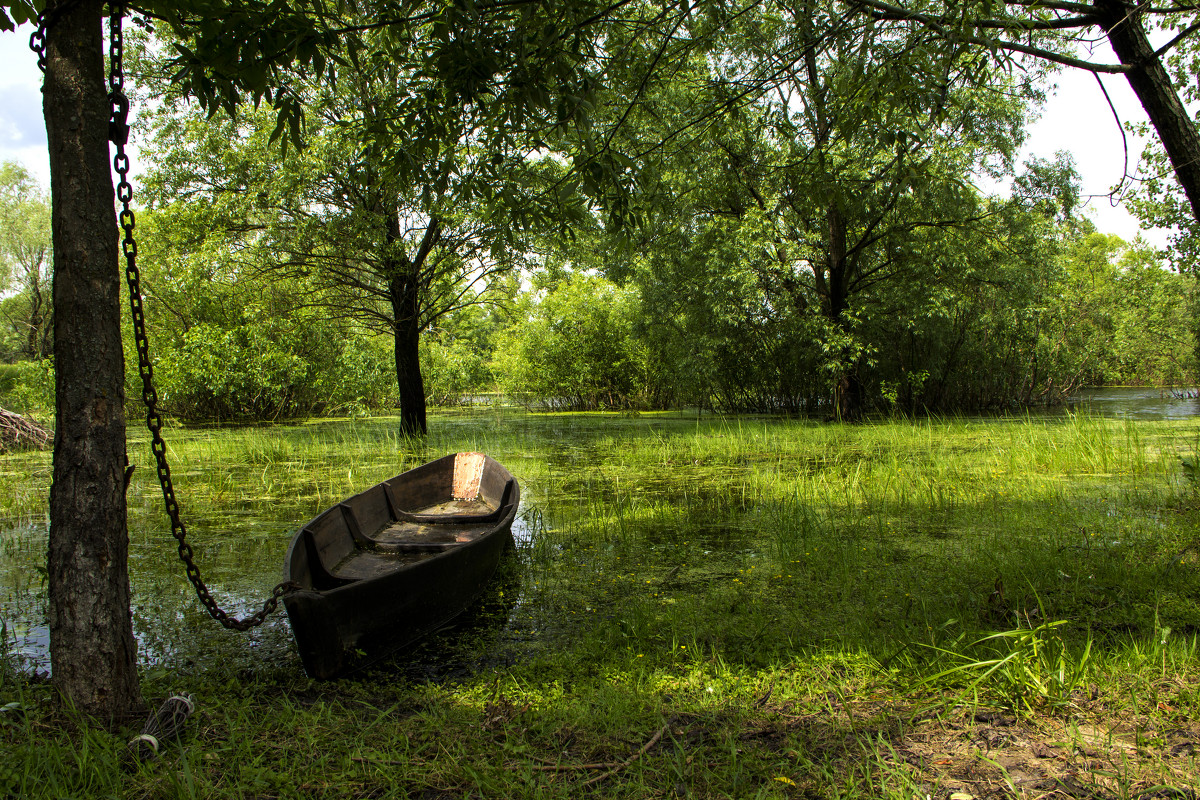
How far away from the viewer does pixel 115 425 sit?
2250 mm

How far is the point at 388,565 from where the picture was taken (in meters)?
4.10

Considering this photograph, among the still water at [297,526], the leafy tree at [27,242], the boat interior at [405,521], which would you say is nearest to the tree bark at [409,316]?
the still water at [297,526]

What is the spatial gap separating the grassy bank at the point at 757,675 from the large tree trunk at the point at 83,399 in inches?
8.9

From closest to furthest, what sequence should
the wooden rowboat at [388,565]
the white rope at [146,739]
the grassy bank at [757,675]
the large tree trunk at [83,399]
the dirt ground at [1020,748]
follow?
1. the dirt ground at [1020,748]
2. the grassy bank at [757,675]
3. the white rope at [146,739]
4. the large tree trunk at [83,399]
5. the wooden rowboat at [388,565]

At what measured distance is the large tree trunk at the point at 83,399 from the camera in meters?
2.18

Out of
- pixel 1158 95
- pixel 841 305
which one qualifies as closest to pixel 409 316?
pixel 841 305

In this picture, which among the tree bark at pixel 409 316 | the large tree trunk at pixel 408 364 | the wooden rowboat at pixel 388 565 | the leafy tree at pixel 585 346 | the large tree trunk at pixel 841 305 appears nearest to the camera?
the wooden rowboat at pixel 388 565

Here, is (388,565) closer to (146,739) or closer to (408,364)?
(146,739)

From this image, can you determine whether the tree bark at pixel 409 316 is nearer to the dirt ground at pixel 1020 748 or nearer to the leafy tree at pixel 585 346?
the leafy tree at pixel 585 346

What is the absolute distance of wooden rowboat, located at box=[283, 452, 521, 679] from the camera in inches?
108

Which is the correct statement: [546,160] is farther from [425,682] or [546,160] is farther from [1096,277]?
[1096,277]

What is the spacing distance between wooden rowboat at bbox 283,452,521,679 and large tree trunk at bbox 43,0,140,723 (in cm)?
62

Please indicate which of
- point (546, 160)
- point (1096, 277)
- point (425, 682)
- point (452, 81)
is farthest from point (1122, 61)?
point (1096, 277)

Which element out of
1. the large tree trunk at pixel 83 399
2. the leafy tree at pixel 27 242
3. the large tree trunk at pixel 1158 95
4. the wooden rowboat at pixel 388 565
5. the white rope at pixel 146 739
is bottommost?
the white rope at pixel 146 739
